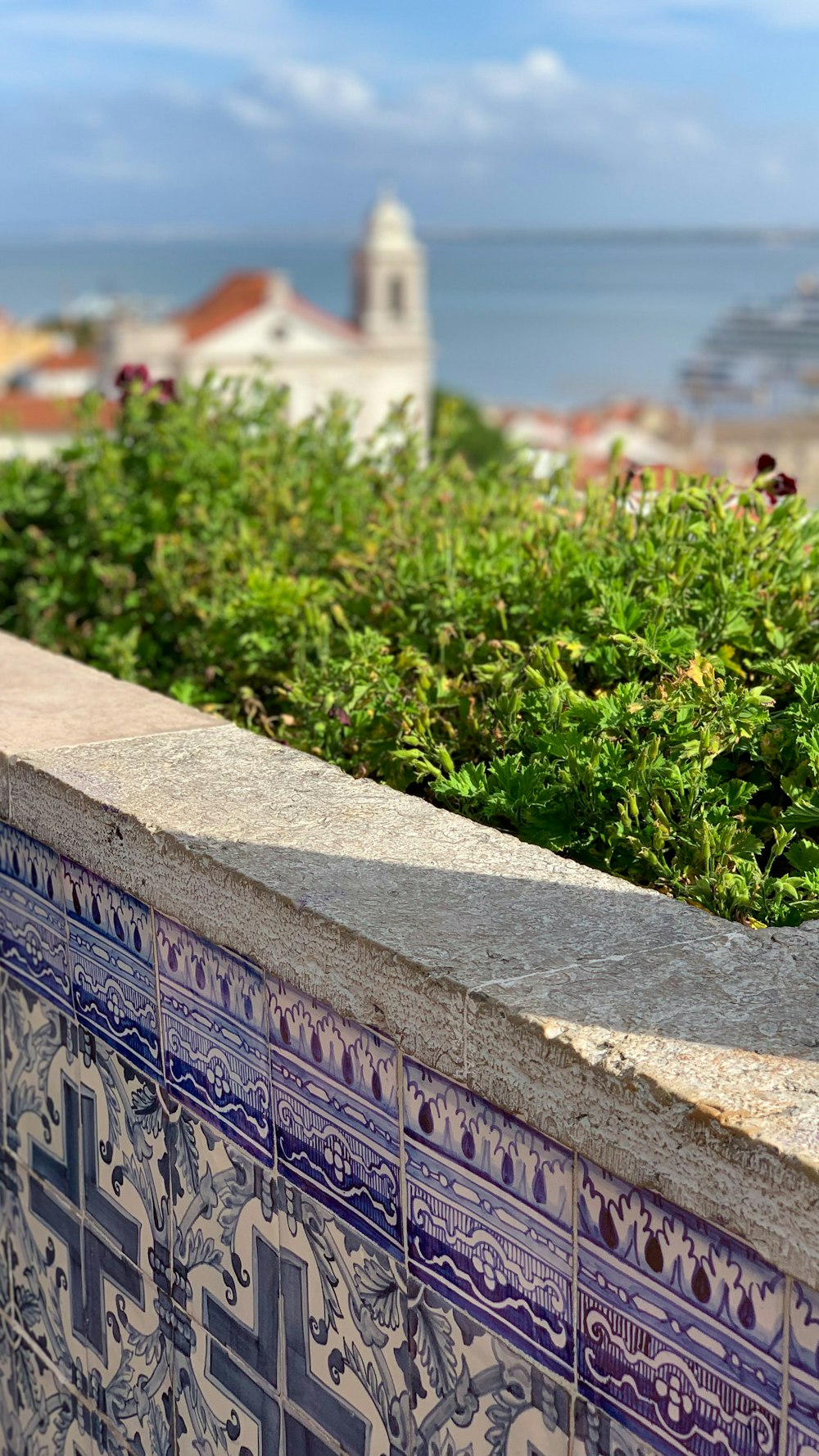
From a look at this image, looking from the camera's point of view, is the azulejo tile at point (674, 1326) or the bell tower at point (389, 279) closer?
the azulejo tile at point (674, 1326)

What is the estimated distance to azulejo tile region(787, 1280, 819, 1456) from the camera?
987 mm

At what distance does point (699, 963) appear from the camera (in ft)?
4.20

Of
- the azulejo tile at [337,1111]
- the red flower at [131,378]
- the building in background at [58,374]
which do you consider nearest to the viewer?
the azulejo tile at [337,1111]

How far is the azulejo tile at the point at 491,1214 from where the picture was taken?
46.6 inches

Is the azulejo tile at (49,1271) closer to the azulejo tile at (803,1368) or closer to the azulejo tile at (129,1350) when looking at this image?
the azulejo tile at (129,1350)

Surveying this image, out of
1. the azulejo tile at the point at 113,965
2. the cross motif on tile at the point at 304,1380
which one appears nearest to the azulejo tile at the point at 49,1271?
the azulejo tile at the point at 113,965

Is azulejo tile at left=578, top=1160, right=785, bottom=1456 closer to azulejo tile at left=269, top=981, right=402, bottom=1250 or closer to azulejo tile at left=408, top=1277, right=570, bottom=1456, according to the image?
azulejo tile at left=408, top=1277, right=570, bottom=1456

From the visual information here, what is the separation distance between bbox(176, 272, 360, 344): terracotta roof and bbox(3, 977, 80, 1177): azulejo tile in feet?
182

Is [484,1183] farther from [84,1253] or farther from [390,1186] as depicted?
[84,1253]

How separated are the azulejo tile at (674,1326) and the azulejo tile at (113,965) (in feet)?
2.20

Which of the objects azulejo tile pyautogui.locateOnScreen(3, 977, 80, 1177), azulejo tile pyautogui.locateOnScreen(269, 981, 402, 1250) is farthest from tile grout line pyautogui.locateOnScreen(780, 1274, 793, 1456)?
azulejo tile pyautogui.locateOnScreen(3, 977, 80, 1177)

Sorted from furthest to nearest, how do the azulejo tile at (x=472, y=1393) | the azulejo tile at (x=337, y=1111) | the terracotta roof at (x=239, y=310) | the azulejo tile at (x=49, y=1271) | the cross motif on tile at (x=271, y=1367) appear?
the terracotta roof at (x=239, y=310)
the azulejo tile at (x=49, y=1271)
the cross motif on tile at (x=271, y=1367)
the azulejo tile at (x=337, y=1111)
the azulejo tile at (x=472, y=1393)

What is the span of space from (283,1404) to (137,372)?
105 inches

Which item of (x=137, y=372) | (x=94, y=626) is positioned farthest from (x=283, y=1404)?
(x=137, y=372)
